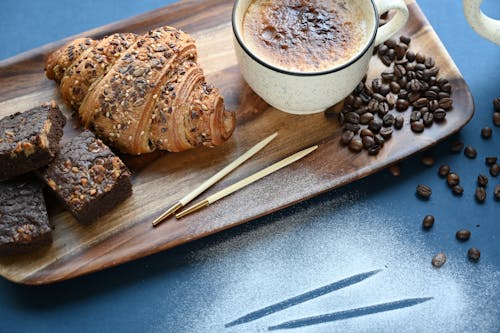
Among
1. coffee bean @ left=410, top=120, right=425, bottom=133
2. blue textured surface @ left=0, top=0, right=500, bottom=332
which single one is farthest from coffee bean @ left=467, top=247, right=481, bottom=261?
coffee bean @ left=410, top=120, right=425, bottom=133

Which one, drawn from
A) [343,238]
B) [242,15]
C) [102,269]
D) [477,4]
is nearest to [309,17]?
[242,15]

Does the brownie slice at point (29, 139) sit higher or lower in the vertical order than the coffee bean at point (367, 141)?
higher

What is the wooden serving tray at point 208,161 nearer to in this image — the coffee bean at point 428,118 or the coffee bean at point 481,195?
the coffee bean at point 428,118

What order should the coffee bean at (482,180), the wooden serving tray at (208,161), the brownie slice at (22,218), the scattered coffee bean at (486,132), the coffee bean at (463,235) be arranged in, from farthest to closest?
the scattered coffee bean at (486,132)
the coffee bean at (482,180)
the coffee bean at (463,235)
the wooden serving tray at (208,161)
the brownie slice at (22,218)

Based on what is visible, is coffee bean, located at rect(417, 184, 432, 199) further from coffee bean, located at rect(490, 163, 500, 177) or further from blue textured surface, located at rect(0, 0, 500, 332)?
coffee bean, located at rect(490, 163, 500, 177)

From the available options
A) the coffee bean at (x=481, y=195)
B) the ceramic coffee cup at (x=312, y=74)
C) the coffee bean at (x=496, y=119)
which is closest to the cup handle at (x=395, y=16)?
the ceramic coffee cup at (x=312, y=74)

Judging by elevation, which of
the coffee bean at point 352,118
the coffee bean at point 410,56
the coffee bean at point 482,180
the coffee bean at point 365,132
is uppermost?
the coffee bean at point 410,56
